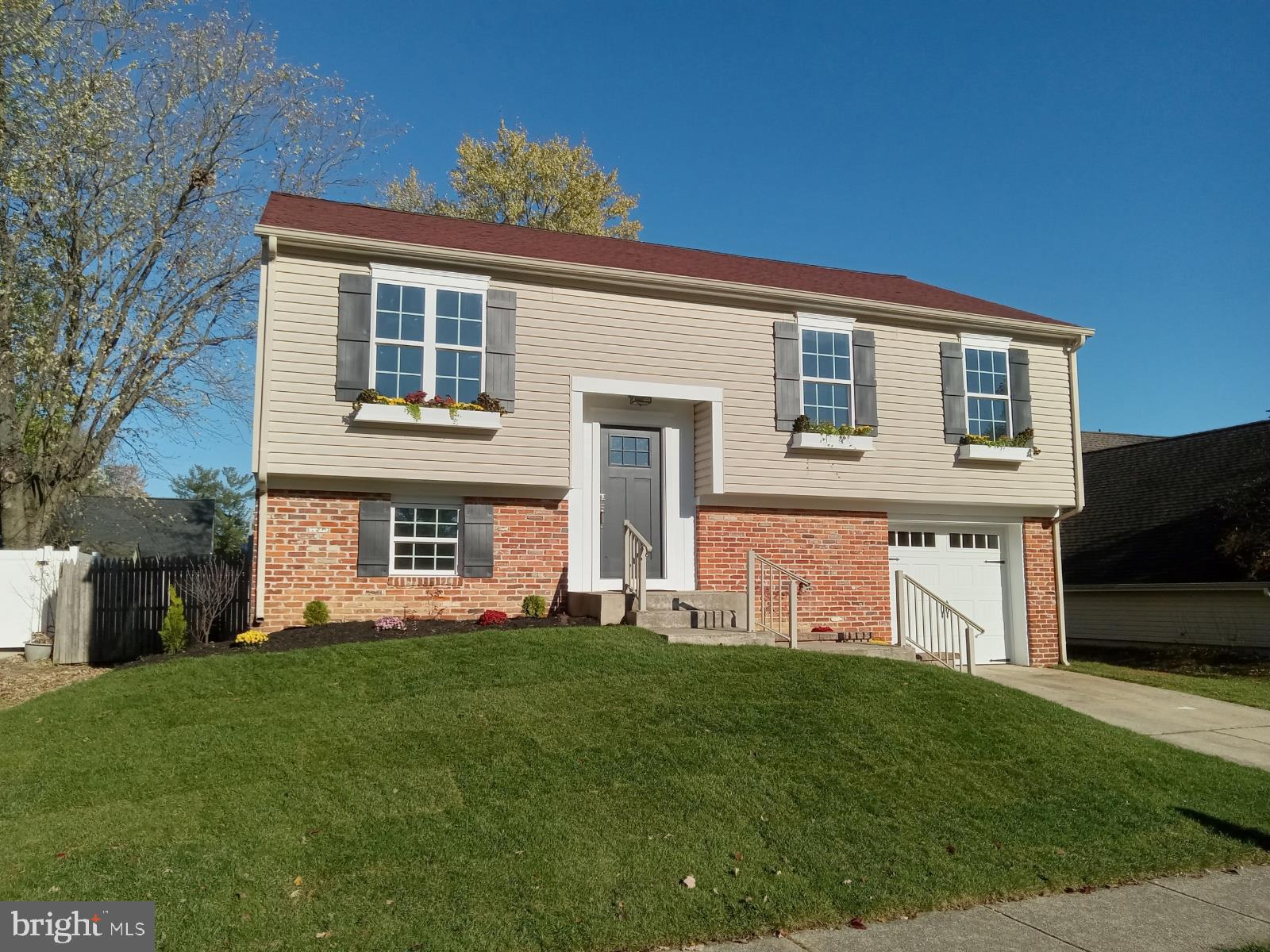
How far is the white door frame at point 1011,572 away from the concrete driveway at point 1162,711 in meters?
0.61

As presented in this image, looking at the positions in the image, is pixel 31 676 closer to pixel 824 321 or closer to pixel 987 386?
pixel 824 321

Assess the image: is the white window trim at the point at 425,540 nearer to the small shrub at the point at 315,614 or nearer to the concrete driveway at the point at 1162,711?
the small shrub at the point at 315,614

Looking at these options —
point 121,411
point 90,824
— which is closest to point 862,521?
point 90,824

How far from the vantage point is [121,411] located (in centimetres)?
1619

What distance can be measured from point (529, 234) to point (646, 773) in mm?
9946

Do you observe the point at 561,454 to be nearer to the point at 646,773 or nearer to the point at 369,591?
the point at 369,591

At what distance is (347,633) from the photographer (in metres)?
10.4

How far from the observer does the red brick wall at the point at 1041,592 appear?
49.2 ft

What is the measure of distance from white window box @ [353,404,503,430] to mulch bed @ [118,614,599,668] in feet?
7.68

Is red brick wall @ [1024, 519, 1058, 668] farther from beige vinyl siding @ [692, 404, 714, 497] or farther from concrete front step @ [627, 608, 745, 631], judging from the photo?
concrete front step @ [627, 608, 745, 631]

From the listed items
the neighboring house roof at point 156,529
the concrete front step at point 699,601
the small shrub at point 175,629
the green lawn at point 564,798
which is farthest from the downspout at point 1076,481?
the neighboring house roof at point 156,529

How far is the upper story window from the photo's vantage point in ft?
47.1

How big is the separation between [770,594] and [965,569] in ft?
14.8

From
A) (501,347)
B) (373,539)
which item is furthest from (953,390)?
(373,539)
